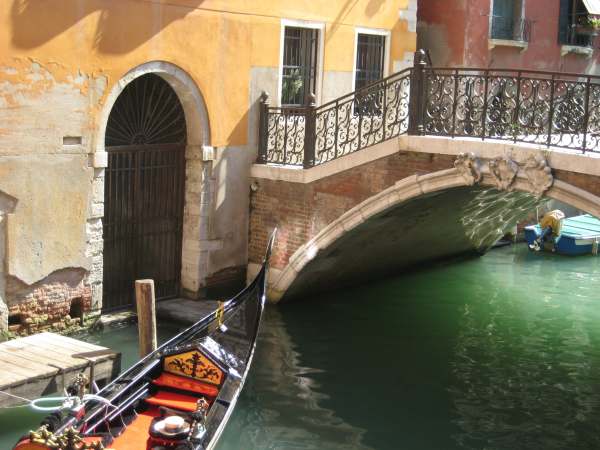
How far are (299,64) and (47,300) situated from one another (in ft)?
11.2

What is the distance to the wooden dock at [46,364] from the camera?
5.71 m

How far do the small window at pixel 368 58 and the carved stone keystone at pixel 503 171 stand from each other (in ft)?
9.64

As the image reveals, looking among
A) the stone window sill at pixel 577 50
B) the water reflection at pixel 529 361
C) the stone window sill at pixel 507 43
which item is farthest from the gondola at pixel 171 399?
the stone window sill at pixel 577 50

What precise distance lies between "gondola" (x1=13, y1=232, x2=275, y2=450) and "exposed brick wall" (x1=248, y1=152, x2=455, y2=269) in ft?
5.62

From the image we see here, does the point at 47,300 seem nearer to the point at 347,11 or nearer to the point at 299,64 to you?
the point at 299,64

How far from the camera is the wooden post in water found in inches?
253

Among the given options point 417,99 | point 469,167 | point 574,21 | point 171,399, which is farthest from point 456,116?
point 574,21

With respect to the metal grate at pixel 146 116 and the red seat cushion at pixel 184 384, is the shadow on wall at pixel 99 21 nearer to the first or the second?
the metal grate at pixel 146 116

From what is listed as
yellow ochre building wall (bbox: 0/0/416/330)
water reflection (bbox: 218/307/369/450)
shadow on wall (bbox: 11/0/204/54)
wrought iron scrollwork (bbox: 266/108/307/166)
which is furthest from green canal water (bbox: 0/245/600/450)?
shadow on wall (bbox: 11/0/204/54)

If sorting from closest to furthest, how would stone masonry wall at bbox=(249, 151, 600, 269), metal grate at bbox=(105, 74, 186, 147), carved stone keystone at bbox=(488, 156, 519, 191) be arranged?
carved stone keystone at bbox=(488, 156, 519, 191)
stone masonry wall at bbox=(249, 151, 600, 269)
metal grate at bbox=(105, 74, 186, 147)

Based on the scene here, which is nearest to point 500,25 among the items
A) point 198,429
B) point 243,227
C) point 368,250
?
point 368,250

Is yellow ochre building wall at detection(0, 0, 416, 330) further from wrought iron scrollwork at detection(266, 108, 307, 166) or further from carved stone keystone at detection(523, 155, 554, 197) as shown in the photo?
carved stone keystone at detection(523, 155, 554, 197)

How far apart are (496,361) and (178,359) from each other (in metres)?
2.94

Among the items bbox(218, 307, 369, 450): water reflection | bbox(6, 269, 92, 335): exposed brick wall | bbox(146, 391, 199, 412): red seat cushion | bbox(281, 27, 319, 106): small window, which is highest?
bbox(281, 27, 319, 106): small window
